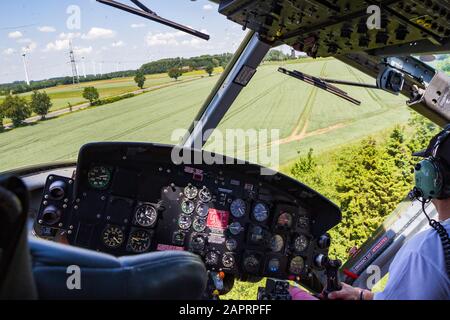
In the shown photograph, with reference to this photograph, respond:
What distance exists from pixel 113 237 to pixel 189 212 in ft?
1.72

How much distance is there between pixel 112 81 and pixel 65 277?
87.7 inches

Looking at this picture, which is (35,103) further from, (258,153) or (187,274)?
(258,153)

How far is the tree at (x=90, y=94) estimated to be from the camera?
2586 mm

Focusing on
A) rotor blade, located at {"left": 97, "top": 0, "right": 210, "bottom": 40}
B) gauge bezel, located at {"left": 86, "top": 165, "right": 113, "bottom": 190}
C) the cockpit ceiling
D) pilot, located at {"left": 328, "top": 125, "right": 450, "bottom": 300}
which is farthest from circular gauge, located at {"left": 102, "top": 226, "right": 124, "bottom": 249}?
pilot, located at {"left": 328, "top": 125, "right": 450, "bottom": 300}

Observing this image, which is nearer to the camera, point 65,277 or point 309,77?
point 65,277

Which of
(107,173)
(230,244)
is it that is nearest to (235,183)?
(230,244)

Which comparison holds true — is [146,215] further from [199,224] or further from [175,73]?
[175,73]

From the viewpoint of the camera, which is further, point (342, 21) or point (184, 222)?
point (184, 222)

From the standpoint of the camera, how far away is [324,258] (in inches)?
116

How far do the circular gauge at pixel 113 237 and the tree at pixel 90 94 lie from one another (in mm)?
833

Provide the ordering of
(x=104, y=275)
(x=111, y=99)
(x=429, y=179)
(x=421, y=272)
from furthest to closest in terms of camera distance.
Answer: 1. (x=111, y=99)
2. (x=429, y=179)
3. (x=421, y=272)
4. (x=104, y=275)

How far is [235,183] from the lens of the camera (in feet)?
9.60

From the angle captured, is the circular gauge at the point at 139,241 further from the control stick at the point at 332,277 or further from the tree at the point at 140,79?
the control stick at the point at 332,277

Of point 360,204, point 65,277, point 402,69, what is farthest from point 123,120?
point 360,204
